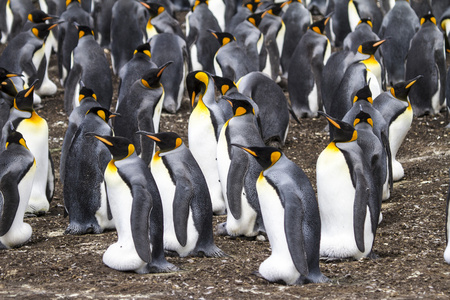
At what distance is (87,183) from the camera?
6.26 metres

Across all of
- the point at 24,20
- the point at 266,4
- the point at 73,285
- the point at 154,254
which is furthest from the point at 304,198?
the point at 24,20

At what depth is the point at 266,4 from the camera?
13.4 metres

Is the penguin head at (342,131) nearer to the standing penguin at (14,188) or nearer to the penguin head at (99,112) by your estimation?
the penguin head at (99,112)

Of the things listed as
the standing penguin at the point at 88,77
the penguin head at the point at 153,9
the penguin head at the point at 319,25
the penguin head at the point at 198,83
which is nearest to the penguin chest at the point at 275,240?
the penguin head at the point at 198,83

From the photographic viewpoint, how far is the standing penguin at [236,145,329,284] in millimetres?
4621

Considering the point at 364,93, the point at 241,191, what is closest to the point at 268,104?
the point at 364,93

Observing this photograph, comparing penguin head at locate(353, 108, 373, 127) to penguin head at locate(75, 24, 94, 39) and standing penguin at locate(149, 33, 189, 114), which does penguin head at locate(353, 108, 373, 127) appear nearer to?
standing penguin at locate(149, 33, 189, 114)

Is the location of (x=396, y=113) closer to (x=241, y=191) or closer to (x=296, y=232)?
(x=241, y=191)

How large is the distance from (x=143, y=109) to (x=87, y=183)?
1.46 m

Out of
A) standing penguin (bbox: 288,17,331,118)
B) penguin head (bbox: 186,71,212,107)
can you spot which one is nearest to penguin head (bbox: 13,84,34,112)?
penguin head (bbox: 186,71,212,107)

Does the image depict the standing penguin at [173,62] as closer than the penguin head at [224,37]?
No

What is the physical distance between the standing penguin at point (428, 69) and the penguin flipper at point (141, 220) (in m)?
5.85

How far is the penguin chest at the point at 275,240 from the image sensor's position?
463cm

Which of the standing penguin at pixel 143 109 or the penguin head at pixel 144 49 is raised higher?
the penguin head at pixel 144 49
